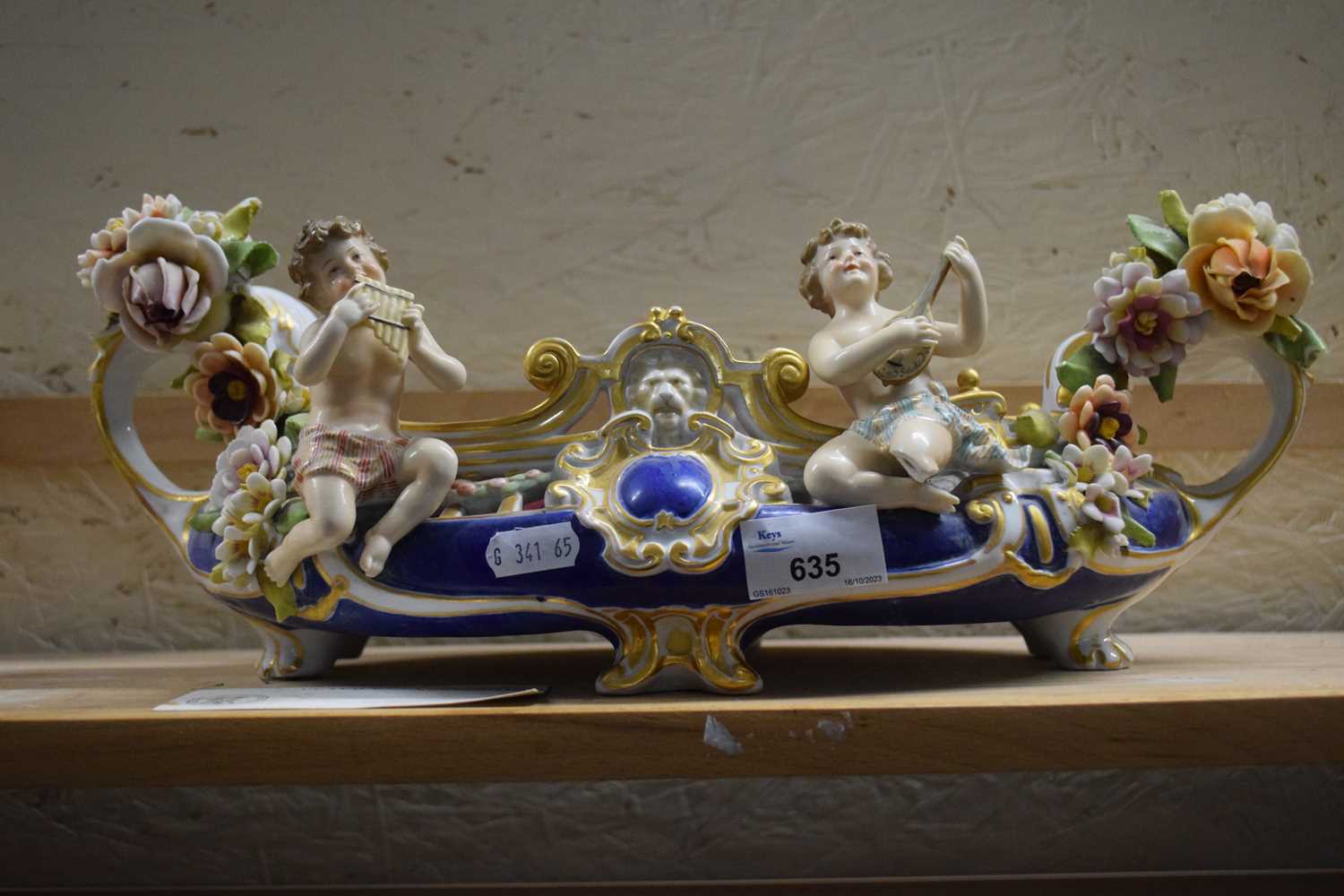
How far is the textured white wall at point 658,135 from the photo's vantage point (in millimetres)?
1606

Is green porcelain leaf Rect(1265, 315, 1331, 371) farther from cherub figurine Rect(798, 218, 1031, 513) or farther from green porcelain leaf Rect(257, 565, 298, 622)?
green porcelain leaf Rect(257, 565, 298, 622)

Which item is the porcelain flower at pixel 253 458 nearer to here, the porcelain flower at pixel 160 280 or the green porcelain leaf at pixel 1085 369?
the porcelain flower at pixel 160 280

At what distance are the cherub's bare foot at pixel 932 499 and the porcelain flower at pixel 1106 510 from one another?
0.38ft

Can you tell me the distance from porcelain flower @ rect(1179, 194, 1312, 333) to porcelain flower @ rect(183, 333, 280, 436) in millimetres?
795

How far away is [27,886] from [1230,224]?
5.01 feet

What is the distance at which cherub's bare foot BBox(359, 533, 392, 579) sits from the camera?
0.92m

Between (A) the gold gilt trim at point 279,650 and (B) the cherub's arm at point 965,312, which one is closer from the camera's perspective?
(B) the cherub's arm at point 965,312

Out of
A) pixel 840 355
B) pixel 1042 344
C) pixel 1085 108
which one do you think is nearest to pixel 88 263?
pixel 840 355

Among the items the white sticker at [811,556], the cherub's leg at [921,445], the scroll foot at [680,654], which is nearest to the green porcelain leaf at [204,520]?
the scroll foot at [680,654]

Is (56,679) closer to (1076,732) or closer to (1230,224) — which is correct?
(1076,732)

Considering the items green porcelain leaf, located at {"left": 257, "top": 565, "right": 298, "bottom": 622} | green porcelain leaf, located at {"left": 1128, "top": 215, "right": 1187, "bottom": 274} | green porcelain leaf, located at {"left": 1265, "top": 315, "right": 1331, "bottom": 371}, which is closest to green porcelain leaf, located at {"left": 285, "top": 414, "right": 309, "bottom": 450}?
green porcelain leaf, located at {"left": 257, "top": 565, "right": 298, "bottom": 622}

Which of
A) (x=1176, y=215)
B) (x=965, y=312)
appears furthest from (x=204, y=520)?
(x=1176, y=215)

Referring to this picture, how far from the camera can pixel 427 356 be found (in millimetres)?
981

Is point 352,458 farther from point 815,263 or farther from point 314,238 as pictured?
point 815,263
